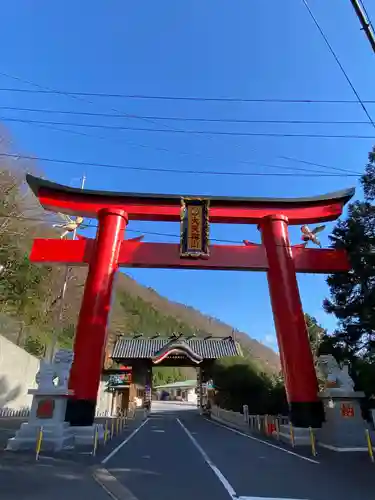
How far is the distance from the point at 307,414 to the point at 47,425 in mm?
8032

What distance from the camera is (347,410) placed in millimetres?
11109

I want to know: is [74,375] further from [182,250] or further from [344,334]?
[344,334]

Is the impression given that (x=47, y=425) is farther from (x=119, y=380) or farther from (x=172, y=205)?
(x=119, y=380)

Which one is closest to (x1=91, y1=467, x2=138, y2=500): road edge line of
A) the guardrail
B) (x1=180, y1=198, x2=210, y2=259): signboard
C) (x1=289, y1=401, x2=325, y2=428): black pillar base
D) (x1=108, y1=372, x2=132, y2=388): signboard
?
(x1=289, y1=401, x2=325, y2=428): black pillar base

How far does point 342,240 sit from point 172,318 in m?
84.4

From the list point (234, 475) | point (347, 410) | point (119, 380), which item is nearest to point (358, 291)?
point (347, 410)

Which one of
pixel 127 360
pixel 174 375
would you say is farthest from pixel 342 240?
pixel 174 375

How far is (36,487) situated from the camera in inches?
226

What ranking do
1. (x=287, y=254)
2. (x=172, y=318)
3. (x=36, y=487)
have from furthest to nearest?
(x=172, y=318) < (x=287, y=254) < (x=36, y=487)

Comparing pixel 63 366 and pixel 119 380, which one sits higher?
pixel 119 380

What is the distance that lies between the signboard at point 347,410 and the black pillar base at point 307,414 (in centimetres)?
109

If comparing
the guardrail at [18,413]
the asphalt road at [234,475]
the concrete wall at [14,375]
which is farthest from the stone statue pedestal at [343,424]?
the concrete wall at [14,375]

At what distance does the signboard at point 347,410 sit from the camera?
36.3 ft

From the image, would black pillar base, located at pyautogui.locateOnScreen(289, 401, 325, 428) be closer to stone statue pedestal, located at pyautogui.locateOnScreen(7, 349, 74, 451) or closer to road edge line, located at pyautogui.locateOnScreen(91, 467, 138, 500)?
stone statue pedestal, located at pyautogui.locateOnScreen(7, 349, 74, 451)
